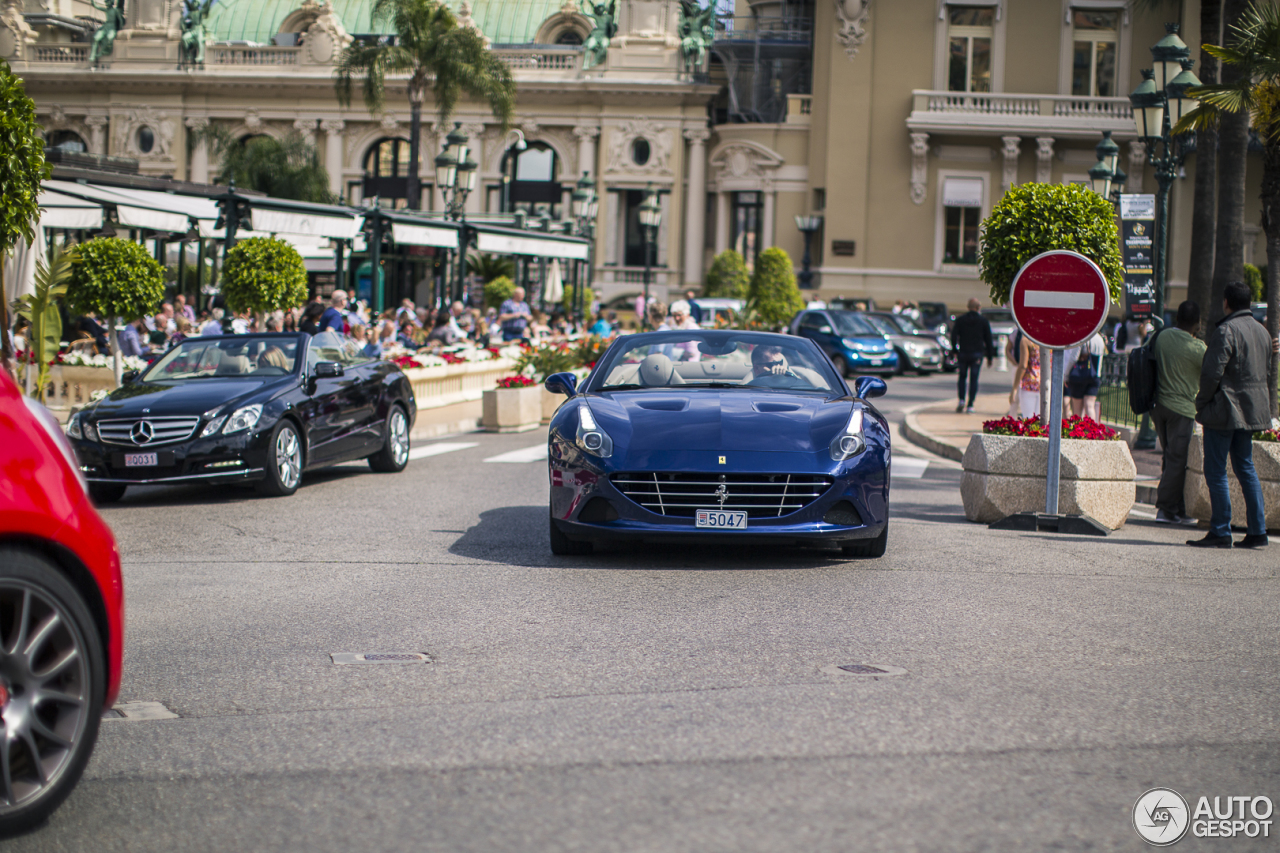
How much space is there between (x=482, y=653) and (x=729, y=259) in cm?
5060

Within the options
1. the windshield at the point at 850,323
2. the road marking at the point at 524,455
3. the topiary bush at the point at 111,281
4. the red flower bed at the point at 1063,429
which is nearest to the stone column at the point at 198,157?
the windshield at the point at 850,323

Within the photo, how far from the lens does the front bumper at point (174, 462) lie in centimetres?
1177

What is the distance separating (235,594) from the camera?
766 cm

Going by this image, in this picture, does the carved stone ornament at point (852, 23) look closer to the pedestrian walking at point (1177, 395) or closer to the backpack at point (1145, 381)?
the pedestrian walking at point (1177, 395)

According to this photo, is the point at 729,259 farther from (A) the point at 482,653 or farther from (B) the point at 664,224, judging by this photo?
(A) the point at 482,653

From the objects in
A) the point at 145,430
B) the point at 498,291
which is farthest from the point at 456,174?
the point at 145,430

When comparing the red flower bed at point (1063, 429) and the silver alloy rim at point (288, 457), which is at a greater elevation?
the red flower bed at point (1063, 429)

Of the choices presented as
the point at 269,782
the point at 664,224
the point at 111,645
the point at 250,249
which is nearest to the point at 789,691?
the point at 269,782

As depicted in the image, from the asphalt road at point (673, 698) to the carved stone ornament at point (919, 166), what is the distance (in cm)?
5087

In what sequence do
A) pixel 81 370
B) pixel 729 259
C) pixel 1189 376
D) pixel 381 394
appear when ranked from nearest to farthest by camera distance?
pixel 1189 376 → pixel 381 394 → pixel 81 370 → pixel 729 259

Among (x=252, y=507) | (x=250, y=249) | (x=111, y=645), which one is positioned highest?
(x=250, y=249)

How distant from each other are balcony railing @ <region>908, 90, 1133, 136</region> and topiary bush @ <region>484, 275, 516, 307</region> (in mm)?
21598

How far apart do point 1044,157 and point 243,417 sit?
5146 centimetres
